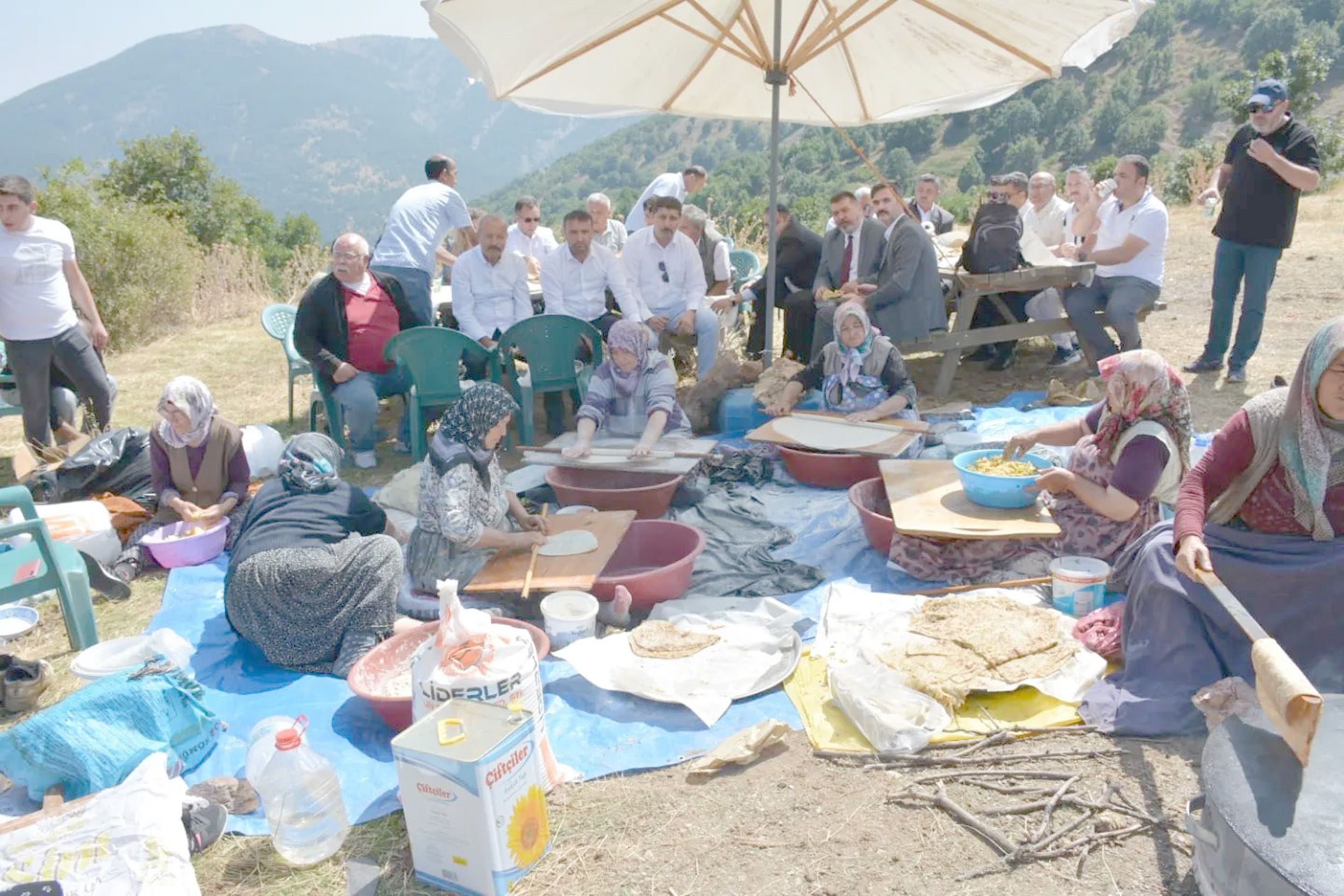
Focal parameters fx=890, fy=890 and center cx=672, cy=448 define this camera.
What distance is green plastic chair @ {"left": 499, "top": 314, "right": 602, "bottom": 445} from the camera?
569 cm

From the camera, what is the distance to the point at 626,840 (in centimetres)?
240

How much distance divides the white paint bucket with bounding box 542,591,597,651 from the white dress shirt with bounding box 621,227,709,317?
3.31m

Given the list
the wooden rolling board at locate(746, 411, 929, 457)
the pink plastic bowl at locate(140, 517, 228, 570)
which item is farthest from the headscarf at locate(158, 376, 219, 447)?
the wooden rolling board at locate(746, 411, 929, 457)

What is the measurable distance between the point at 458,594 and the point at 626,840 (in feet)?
4.89

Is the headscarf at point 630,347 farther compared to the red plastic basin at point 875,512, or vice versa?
the headscarf at point 630,347

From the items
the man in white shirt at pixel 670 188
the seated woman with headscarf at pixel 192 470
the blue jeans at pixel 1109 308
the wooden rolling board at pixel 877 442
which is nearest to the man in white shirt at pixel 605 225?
the man in white shirt at pixel 670 188

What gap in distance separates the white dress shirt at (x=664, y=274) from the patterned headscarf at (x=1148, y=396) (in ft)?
11.3

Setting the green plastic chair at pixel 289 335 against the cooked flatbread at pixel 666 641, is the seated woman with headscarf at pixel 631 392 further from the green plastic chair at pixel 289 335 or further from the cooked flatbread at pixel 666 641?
the green plastic chair at pixel 289 335

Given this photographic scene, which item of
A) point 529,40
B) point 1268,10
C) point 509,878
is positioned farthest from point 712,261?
point 1268,10

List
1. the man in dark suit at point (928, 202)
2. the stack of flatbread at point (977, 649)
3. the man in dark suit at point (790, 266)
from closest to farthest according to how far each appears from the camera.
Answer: the stack of flatbread at point (977, 649), the man in dark suit at point (790, 266), the man in dark suit at point (928, 202)

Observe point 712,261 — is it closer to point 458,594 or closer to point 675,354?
point 675,354

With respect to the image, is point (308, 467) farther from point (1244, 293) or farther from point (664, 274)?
point (1244, 293)

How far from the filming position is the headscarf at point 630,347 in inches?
194

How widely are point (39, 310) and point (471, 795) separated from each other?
186 inches
